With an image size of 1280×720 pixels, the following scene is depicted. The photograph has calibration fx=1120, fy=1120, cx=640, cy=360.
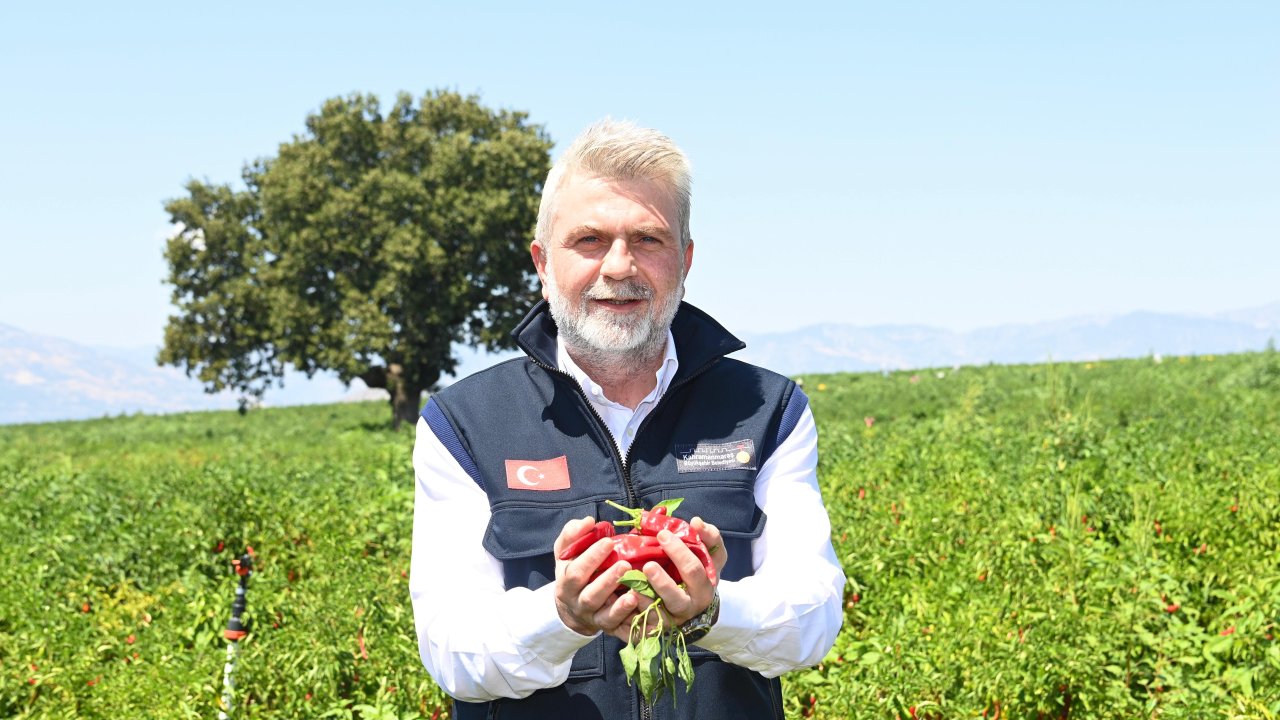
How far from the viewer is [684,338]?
2775mm

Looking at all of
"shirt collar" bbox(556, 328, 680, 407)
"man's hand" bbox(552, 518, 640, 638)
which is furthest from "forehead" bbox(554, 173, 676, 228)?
"man's hand" bbox(552, 518, 640, 638)

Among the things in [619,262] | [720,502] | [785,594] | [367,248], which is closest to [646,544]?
[785,594]

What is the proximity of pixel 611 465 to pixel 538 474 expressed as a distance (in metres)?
0.17

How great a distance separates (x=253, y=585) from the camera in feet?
21.7

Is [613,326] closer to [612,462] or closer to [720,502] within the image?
[612,462]

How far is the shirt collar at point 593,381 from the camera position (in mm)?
2684

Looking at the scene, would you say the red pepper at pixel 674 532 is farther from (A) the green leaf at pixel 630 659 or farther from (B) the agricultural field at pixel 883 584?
(B) the agricultural field at pixel 883 584

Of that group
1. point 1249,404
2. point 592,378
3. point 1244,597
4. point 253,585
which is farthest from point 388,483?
point 1249,404

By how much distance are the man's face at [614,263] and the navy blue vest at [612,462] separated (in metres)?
0.15

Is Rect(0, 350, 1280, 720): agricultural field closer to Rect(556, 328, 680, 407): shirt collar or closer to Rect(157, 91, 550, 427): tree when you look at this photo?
Rect(556, 328, 680, 407): shirt collar

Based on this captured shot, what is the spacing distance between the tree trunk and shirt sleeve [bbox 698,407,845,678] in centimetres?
2667

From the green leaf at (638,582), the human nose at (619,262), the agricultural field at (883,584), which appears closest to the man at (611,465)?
the human nose at (619,262)

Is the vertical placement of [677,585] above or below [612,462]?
below

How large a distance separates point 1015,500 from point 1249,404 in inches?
380
